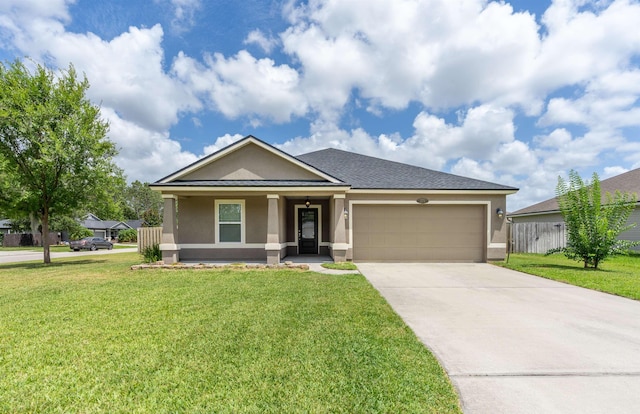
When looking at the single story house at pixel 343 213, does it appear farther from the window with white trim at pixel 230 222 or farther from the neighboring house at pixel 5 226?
the neighboring house at pixel 5 226

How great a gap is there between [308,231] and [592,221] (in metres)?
10.6

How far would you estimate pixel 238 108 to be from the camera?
18.8 meters

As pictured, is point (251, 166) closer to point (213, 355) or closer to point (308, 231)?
point (308, 231)

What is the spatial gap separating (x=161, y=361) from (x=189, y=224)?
31.2ft

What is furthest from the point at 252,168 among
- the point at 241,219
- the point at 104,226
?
the point at 104,226

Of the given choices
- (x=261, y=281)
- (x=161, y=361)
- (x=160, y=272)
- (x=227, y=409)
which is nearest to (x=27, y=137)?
(x=160, y=272)

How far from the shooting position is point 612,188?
59.8 feet

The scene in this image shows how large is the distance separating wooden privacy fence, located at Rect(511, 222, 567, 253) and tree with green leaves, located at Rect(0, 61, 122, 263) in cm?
2009

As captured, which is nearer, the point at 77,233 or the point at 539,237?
the point at 539,237

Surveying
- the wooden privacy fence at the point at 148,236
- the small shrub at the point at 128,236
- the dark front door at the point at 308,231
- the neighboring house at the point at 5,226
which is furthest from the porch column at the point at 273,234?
the neighboring house at the point at 5,226

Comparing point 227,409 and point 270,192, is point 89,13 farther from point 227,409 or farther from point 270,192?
point 227,409

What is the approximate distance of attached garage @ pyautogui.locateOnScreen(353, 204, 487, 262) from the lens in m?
12.1

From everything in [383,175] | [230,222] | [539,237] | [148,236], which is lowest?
[539,237]

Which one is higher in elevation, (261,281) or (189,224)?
(189,224)
